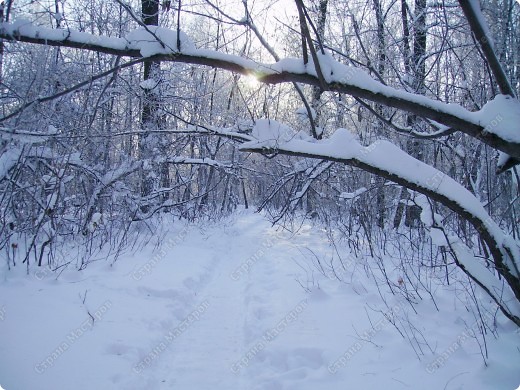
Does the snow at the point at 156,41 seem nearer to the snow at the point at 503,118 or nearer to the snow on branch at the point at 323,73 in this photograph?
the snow on branch at the point at 323,73

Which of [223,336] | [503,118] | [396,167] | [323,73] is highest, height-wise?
[323,73]

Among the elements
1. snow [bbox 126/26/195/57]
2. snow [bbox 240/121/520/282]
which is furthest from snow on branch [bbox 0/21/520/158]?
snow [bbox 240/121/520/282]

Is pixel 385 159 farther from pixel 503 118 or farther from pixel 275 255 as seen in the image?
pixel 275 255

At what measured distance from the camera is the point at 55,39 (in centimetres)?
202

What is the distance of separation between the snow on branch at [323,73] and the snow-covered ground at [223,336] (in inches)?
68.1

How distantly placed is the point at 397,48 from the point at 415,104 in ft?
19.0

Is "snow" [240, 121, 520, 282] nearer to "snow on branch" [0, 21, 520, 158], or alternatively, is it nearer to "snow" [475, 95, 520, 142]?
"snow on branch" [0, 21, 520, 158]

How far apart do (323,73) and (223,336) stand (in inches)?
109

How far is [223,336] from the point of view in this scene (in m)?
3.50

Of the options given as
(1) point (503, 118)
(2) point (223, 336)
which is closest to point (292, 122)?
(2) point (223, 336)

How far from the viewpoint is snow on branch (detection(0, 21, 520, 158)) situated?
1880 millimetres

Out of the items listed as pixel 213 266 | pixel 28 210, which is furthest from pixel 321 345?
pixel 28 210

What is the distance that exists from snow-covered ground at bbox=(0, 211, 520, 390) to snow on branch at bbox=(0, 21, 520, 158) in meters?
1.73

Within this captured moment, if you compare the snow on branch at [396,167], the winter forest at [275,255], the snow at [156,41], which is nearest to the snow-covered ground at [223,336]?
the winter forest at [275,255]
